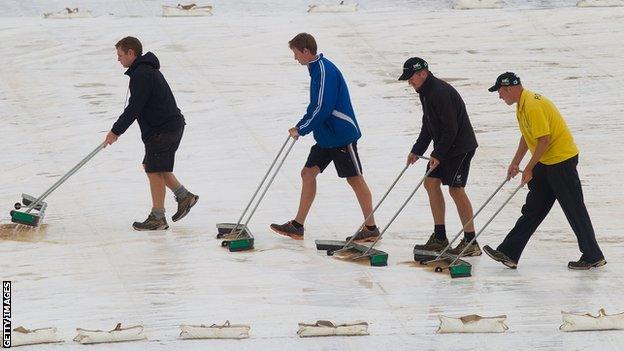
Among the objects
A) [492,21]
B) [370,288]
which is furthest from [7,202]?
[492,21]

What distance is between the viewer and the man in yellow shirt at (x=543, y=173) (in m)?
9.79

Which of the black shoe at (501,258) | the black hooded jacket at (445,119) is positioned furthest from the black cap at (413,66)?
the black shoe at (501,258)

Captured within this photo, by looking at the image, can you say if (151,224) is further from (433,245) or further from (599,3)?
(599,3)

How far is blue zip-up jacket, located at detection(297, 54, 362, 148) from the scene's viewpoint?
34.9 feet

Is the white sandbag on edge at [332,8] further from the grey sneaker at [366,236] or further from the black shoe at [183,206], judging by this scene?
the grey sneaker at [366,236]

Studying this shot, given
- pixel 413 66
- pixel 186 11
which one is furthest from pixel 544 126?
pixel 186 11

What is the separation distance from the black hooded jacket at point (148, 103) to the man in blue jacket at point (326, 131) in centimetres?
109

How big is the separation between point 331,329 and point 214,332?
2.27ft

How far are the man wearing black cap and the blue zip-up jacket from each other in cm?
56

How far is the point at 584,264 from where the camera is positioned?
1010 cm

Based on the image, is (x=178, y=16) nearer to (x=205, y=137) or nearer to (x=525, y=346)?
(x=205, y=137)

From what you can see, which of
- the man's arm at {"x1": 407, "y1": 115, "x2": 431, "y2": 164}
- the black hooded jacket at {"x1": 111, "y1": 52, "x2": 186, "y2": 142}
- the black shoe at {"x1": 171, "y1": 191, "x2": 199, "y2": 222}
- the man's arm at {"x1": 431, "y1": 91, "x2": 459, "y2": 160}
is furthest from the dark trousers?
the black hooded jacket at {"x1": 111, "y1": 52, "x2": 186, "y2": 142}

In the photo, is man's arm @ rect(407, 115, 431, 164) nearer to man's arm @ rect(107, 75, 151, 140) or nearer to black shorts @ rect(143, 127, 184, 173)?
black shorts @ rect(143, 127, 184, 173)

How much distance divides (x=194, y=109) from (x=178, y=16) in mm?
4022
